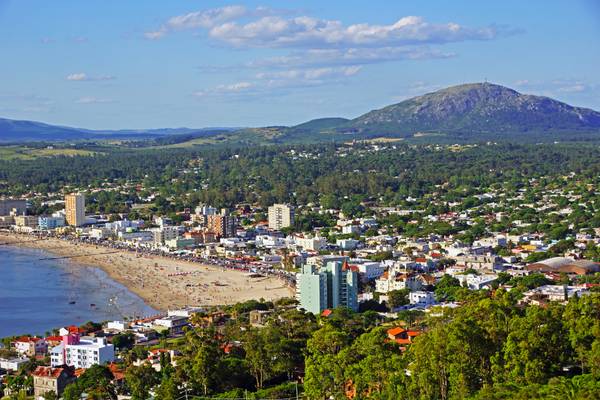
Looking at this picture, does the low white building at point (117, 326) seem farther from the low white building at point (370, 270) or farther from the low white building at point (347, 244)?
the low white building at point (347, 244)

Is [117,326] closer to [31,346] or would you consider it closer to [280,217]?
[31,346]

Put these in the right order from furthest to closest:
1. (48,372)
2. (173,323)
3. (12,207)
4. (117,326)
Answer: (12,207), (173,323), (117,326), (48,372)

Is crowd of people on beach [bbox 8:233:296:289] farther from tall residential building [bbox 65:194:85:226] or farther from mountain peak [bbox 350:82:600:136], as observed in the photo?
mountain peak [bbox 350:82:600:136]

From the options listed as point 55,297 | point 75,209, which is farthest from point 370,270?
point 75,209

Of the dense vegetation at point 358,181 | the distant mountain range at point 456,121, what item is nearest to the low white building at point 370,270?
the dense vegetation at point 358,181

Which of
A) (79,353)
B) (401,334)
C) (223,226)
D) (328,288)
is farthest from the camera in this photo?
(223,226)

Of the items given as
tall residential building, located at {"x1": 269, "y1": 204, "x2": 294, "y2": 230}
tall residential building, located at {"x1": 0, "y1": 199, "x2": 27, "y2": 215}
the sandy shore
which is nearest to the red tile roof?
the sandy shore
